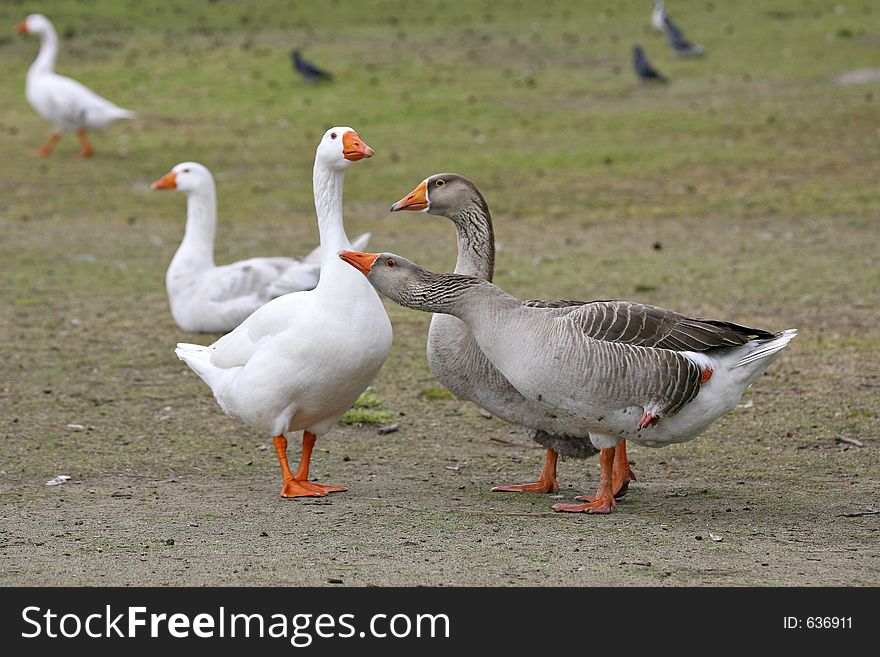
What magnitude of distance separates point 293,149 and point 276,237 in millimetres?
4621

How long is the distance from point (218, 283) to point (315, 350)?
4174 mm

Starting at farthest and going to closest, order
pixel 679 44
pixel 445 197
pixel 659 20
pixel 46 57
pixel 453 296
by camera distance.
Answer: pixel 659 20, pixel 679 44, pixel 46 57, pixel 445 197, pixel 453 296

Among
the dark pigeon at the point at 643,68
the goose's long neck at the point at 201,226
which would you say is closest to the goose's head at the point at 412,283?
the goose's long neck at the point at 201,226

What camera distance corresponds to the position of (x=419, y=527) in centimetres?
586

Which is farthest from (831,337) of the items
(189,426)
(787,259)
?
(189,426)

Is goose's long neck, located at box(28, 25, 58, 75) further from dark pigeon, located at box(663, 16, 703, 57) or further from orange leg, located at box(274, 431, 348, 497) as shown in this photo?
orange leg, located at box(274, 431, 348, 497)

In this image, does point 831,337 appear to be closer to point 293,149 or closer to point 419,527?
point 419,527

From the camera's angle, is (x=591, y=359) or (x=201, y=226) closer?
(x=591, y=359)

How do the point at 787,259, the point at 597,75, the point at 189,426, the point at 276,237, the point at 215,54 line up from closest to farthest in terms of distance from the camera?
the point at 189,426, the point at 787,259, the point at 276,237, the point at 597,75, the point at 215,54

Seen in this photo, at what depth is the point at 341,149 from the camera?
684 cm

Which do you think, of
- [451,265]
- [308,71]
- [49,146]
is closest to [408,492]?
[451,265]

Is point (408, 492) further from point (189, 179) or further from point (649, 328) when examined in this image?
point (189, 179)

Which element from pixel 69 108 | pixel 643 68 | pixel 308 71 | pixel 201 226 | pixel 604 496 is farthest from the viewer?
pixel 308 71

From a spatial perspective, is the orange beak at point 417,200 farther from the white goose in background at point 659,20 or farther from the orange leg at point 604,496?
the white goose in background at point 659,20
